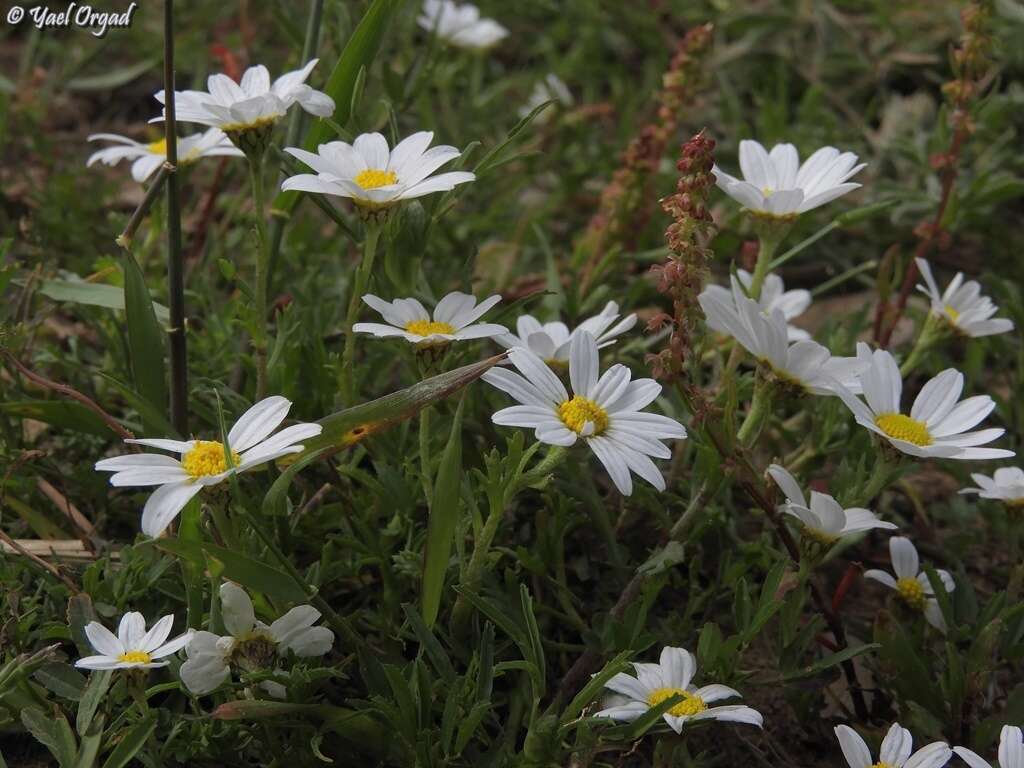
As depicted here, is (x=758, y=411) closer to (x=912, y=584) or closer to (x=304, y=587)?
(x=912, y=584)

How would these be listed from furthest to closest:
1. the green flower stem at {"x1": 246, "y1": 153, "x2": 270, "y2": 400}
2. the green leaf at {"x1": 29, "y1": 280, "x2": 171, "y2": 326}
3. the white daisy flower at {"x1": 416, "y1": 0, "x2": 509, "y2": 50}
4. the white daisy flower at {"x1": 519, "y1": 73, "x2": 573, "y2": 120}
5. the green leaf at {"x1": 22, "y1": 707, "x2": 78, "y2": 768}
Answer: the white daisy flower at {"x1": 519, "y1": 73, "x2": 573, "y2": 120}
the white daisy flower at {"x1": 416, "y1": 0, "x2": 509, "y2": 50}
the green leaf at {"x1": 29, "y1": 280, "x2": 171, "y2": 326}
the green flower stem at {"x1": 246, "y1": 153, "x2": 270, "y2": 400}
the green leaf at {"x1": 22, "y1": 707, "x2": 78, "y2": 768}

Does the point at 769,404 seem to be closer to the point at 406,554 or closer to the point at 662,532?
the point at 662,532

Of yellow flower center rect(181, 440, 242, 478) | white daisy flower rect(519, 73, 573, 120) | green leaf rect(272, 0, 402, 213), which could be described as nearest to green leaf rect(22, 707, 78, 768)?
yellow flower center rect(181, 440, 242, 478)

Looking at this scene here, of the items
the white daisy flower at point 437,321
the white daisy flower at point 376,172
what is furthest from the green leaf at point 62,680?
the white daisy flower at point 376,172

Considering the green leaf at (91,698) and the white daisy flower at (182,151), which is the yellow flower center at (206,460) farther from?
the white daisy flower at (182,151)

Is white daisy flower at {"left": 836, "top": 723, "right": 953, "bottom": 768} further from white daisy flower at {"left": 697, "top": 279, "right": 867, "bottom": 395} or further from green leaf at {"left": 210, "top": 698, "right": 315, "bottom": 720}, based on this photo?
green leaf at {"left": 210, "top": 698, "right": 315, "bottom": 720}

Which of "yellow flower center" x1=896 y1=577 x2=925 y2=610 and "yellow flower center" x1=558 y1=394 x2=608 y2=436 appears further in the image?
"yellow flower center" x1=896 y1=577 x2=925 y2=610
